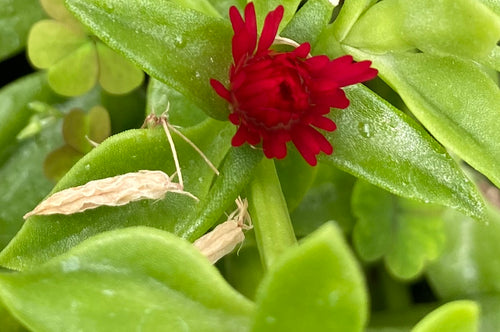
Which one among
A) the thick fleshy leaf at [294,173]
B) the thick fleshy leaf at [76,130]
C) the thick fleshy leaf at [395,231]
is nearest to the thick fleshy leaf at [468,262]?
the thick fleshy leaf at [395,231]

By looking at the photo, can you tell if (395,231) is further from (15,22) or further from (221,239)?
(15,22)

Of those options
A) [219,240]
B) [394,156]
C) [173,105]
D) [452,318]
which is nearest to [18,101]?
[173,105]

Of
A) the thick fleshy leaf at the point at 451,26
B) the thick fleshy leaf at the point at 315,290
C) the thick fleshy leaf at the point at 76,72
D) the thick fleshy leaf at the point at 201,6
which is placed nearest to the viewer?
the thick fleshy leaf at the point at 315,290

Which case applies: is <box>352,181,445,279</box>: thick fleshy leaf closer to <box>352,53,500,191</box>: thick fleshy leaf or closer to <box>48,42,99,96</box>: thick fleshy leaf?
<box>352,53,500,191</box>: thick fleshy leaf

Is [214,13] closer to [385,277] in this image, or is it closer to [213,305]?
[213,305]

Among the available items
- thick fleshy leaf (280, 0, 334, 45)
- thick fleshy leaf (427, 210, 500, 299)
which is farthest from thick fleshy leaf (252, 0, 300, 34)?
thick fleshy leaf (427, 210, 500, 299)

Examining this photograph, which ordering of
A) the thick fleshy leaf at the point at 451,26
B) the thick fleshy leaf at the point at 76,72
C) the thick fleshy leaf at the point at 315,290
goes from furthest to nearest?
1. the thick fleshy leaf at the point at 76,72
2. the thick fleshy leaf at the point at 451,26
3. the thick fleshy leaf at the point at 315,290

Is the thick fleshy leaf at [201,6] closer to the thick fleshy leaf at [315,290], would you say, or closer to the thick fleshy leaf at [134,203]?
the thick fleshy leaf at [134,203]
